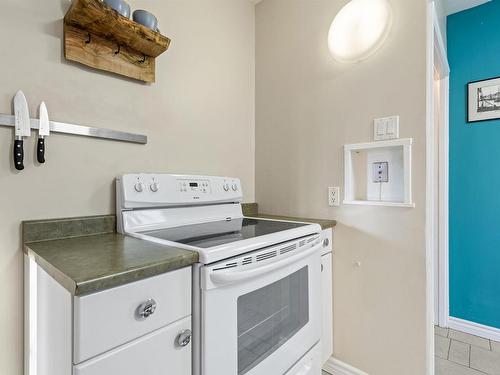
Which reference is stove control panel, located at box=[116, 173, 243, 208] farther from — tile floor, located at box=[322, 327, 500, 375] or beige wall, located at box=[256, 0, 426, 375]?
tile floor, located at box=[322, 327, 500, 375]

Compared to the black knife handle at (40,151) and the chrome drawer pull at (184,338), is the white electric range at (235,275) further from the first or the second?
the black knife handle at (40,151)

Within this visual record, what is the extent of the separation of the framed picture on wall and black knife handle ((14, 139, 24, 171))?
2.80 m

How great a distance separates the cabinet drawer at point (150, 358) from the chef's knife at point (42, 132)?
80 cm

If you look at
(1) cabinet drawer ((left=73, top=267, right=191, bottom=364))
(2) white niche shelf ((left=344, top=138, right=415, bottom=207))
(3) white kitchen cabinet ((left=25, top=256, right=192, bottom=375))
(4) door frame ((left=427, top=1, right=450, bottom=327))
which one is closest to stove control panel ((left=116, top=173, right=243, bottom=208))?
(3) white kitchen cabinet ((left=25, top=256, right=192, bottom=375))

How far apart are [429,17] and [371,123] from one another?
559 millimetres

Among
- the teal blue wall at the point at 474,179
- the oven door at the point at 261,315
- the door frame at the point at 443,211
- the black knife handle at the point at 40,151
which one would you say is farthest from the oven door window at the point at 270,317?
the teal blue wall at the point at 474,179

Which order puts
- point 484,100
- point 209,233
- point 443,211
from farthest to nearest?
1. point 443,211
2. point 484,100
3. point 209,233

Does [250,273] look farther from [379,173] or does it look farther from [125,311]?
[379,173]

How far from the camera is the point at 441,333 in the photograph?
2.15 m

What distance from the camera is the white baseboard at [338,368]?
161 cm

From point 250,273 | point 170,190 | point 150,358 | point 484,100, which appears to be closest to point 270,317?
point 250,273

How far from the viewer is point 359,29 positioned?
1.62 m

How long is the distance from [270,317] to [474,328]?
6.37 feet

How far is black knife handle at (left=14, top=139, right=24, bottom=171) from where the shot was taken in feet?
3.41
